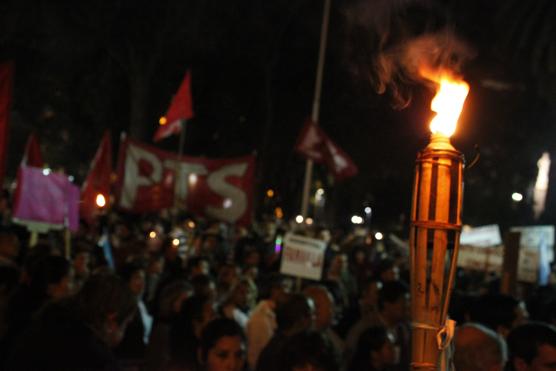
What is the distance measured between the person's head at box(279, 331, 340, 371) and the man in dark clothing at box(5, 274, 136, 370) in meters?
0.95

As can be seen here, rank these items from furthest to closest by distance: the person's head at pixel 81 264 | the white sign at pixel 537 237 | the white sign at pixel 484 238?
1. the white sign at pixel 484 238
2. the white sign at pixel 537 237
3. the person's head at pixel 81 264

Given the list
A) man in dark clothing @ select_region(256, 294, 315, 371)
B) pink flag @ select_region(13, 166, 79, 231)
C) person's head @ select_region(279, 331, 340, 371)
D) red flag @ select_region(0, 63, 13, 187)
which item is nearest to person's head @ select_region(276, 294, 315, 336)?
man in dark clothing @ select_region(256, 294, 315, 371)

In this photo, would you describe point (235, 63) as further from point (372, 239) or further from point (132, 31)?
point (372, 239)

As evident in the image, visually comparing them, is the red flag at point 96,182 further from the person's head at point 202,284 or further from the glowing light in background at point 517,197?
the glowing light in background at point 517,197

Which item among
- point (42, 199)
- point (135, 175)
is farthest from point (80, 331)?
point (135, 175)

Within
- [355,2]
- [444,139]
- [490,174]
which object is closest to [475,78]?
[355,2]

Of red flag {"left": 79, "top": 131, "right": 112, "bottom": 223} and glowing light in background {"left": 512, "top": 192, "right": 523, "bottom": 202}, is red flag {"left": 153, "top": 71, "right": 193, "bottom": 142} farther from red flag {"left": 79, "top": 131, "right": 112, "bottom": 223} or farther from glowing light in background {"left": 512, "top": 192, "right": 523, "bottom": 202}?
glowing light in background {"left": 512, "top": 192, "right": 523, "bottom": 202}

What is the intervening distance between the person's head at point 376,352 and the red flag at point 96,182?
7.35m

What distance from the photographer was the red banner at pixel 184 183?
40.7 ft

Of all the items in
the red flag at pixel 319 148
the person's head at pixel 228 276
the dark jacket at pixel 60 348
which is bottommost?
the dark jacket at pixel 60 348

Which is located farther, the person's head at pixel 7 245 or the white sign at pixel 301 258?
the white sign at pixel 301 258

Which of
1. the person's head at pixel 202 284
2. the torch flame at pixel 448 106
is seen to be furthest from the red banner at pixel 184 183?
the torch flame at pixel 448 106

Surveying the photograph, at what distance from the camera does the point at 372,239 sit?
18109 millimetres

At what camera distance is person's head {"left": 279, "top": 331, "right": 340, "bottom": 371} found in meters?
4.09
